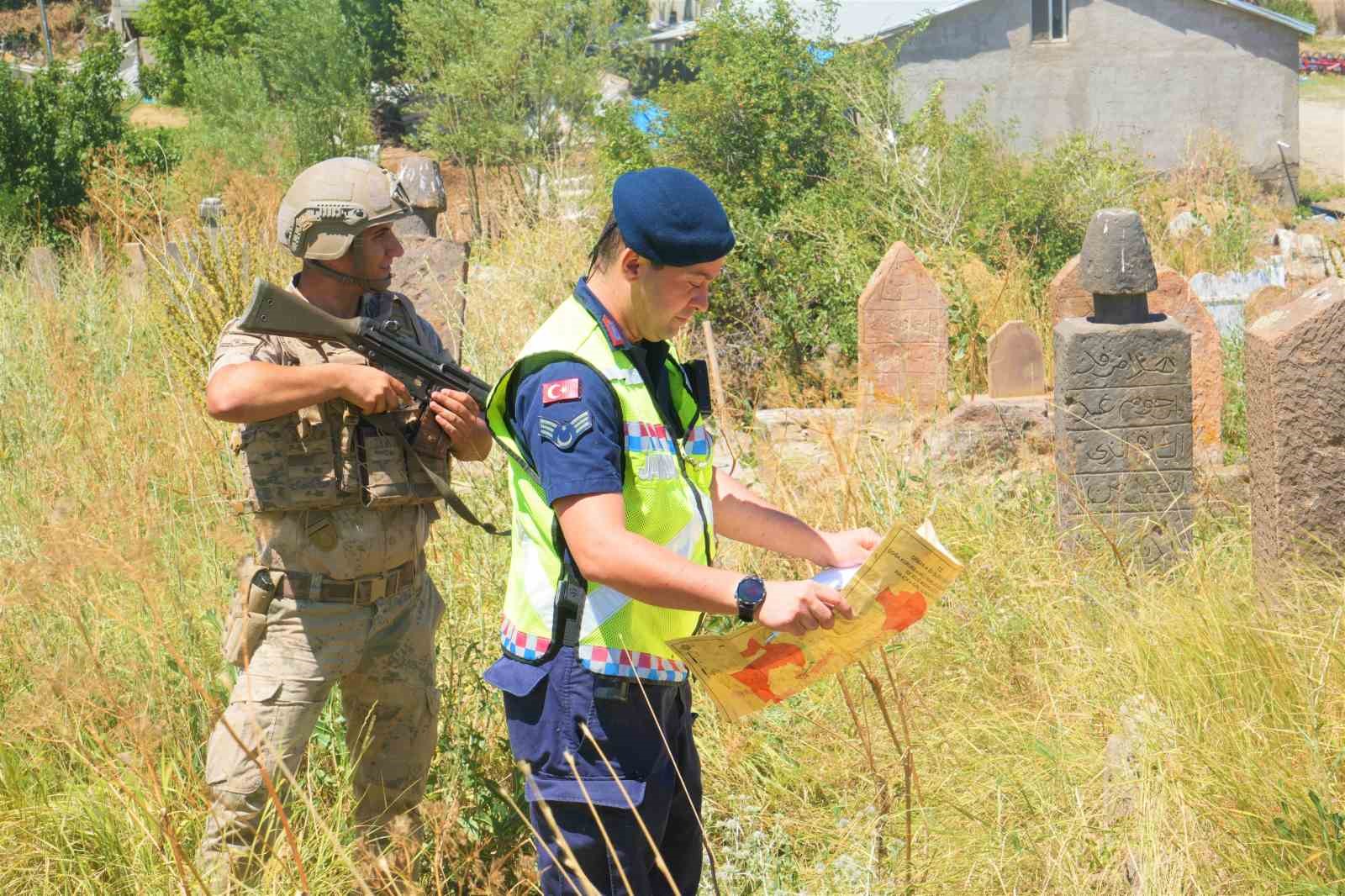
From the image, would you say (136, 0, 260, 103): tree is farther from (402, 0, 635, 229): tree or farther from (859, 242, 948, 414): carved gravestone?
(859, 242, 948, 414): carved gravestone

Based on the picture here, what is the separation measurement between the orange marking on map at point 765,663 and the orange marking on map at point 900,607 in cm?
17

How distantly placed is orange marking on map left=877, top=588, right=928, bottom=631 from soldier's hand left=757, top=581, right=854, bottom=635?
82 mm

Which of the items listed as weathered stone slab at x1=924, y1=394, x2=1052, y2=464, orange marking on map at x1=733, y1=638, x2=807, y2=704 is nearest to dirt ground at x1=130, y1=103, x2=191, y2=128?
weathered stone slab at x1=924, y1=394, x2=1052, y2=464

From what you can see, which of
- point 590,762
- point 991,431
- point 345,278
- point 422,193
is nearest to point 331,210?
point 345,278

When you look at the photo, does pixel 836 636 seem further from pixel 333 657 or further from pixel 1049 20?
pixel 1049 20

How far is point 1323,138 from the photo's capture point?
2986cm

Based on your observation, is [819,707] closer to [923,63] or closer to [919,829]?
[919,829]

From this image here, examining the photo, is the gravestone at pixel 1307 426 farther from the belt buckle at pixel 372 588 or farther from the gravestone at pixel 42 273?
the gravestone at pixel 42 273

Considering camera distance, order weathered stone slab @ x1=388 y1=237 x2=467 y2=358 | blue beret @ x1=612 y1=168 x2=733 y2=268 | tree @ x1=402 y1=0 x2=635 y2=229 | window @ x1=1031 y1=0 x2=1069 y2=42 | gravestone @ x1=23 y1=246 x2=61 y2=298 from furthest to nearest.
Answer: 1. window @ x1=1031 y1=0 x2=1069 y2=42
2. tree @ x1=402 y1=0 x2=635 y2=229
3. gravestone @ x1=23 y1=246 x2=61 y2=298
4. weathered stone slab @ x1=388 y1=237 x2=467 y2=358
5. blue beret @ x1=612 y1=168 x2=733 y2=268

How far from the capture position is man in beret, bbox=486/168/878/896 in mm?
2084

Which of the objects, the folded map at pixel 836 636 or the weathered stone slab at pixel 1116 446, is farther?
the weathered stone slab at pixel 1116 446

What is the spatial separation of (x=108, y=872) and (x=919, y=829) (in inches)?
75.7

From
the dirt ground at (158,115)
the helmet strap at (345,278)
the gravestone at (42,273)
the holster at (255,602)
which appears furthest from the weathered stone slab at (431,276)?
the dirt ground at (158,115)

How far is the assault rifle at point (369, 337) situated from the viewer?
279 centimetres
